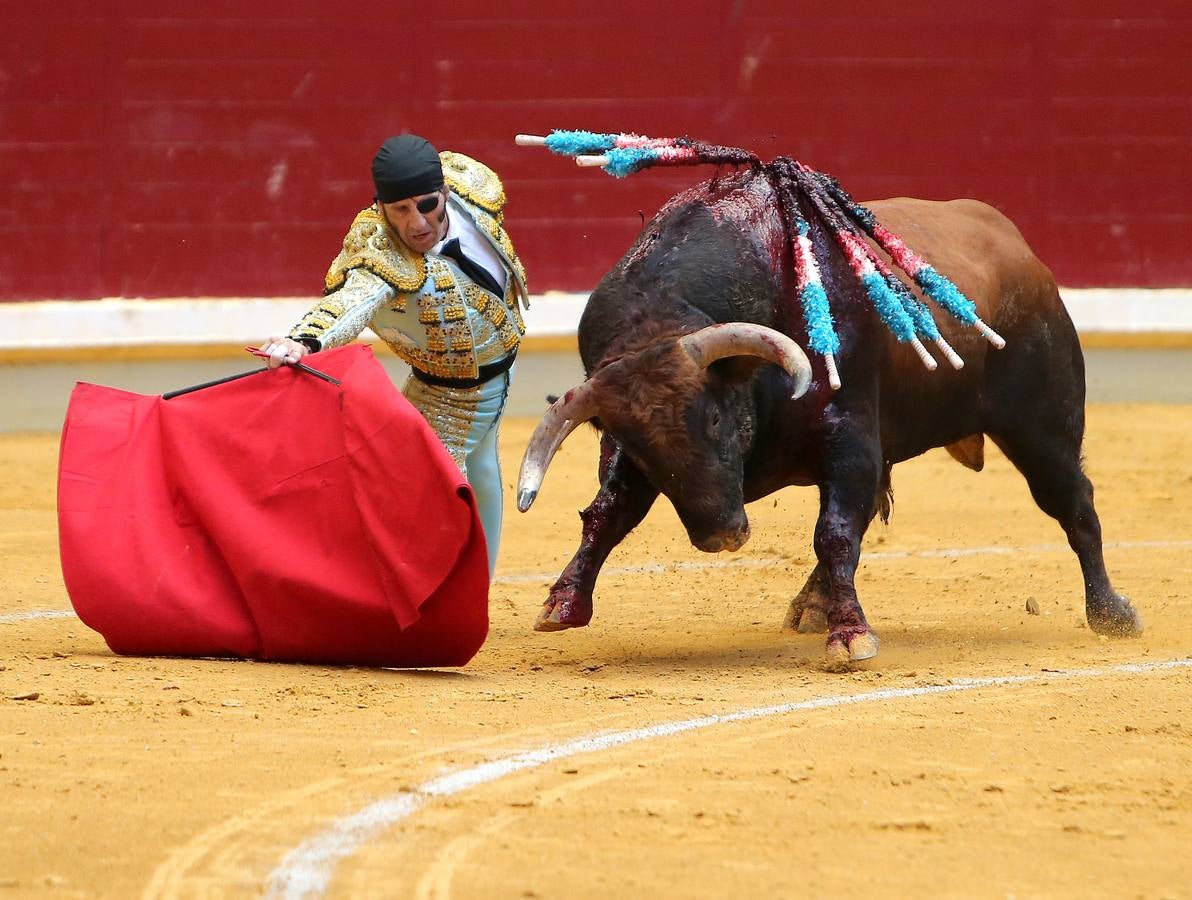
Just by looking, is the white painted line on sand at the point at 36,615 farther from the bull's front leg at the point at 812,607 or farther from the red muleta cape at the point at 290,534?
the bull's front leg at the point at 812,607

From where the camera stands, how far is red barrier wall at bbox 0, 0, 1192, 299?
876cm

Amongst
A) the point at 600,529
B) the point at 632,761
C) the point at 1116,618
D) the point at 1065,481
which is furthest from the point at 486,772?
the point at 1065,481

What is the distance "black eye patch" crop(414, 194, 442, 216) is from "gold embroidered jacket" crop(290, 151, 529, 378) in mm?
111

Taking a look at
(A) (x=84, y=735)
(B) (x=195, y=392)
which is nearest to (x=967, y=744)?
(A) (x=84, y=735)

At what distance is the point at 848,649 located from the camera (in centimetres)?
423

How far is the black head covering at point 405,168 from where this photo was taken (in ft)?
13.8

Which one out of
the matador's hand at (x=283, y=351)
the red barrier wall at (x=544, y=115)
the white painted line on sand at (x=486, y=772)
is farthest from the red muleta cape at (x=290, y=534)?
the red barrier wall at (x=544, y=115)

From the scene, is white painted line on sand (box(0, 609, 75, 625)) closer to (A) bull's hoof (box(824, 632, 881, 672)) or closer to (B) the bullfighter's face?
(B) the bullfighter's face

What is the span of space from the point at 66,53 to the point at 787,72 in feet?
10.5

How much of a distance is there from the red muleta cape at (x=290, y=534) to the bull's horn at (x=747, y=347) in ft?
1.87

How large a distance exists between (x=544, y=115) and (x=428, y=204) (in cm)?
483

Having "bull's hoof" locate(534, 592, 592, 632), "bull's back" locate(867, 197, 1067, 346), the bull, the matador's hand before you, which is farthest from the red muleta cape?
"bull's back" locate(867, 197, 1067, 346)

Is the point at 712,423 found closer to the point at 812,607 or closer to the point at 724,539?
the point at 724,539

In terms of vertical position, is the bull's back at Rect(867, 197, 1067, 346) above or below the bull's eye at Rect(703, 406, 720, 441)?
above
